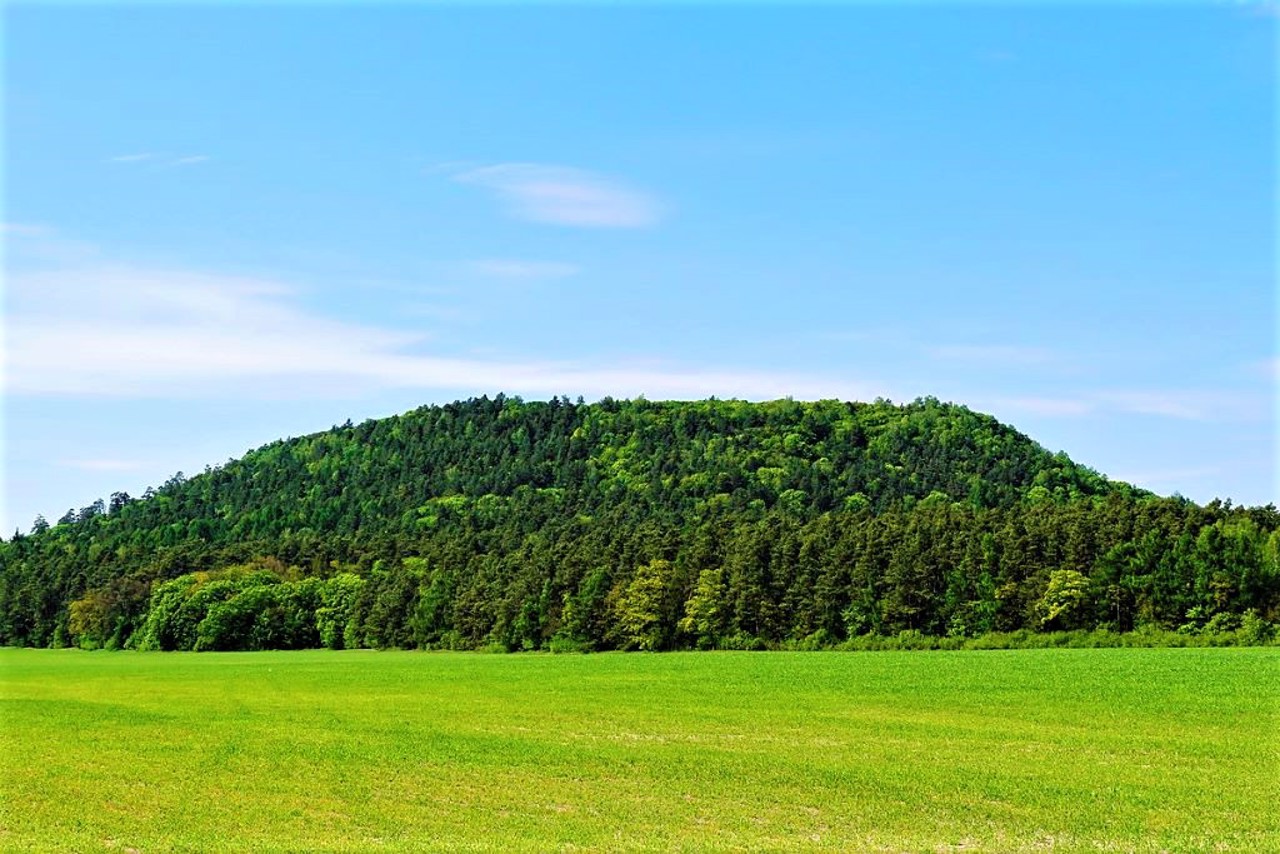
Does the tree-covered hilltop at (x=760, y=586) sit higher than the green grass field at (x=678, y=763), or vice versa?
the tree-covered hilltop at (x=760, y=586)

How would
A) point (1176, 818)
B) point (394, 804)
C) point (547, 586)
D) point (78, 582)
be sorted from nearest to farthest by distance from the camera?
point (1176, 818) → point (394, 804) → point (547, 586) → point (78, 582)

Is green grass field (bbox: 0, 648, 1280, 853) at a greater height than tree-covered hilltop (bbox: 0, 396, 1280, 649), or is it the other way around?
tree-covered hilltop (bbox: 0, 396, 1280, 649)

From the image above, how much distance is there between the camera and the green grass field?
31.2m

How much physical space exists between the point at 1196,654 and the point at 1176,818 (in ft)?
173

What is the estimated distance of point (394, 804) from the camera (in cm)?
3481

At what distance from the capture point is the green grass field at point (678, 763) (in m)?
31.2

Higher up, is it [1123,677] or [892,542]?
[892,542]

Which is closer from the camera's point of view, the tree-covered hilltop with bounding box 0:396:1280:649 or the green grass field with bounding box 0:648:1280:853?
the green grass field with bounding box 0:648:1280:853

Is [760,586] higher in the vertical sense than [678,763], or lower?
higher

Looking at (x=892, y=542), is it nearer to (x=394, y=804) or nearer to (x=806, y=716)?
(x=806, y=716)

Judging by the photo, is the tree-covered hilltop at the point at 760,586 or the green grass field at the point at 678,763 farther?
the tree-covered hilltop at the point at 760,586

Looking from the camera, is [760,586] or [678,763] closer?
[678,763]

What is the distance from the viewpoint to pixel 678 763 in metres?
41.2

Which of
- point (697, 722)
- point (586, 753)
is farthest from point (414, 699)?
point (586, 753)
